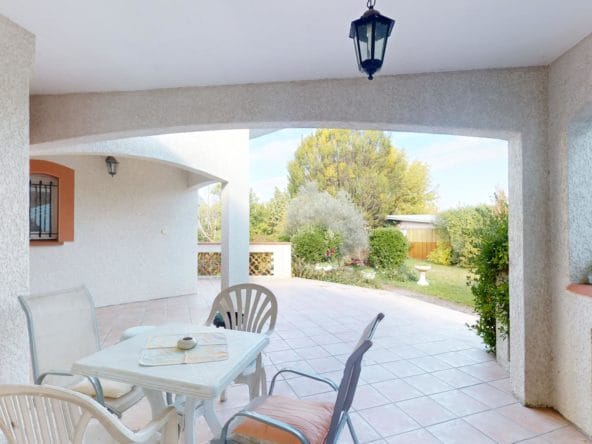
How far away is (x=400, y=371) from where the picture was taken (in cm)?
357

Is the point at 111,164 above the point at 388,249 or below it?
above

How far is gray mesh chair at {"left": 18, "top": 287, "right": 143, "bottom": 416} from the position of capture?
201cm

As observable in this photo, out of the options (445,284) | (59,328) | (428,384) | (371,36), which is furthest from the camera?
(445,284)

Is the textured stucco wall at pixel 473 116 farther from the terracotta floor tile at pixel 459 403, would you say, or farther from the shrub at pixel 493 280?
the shrub at pixel 493 280

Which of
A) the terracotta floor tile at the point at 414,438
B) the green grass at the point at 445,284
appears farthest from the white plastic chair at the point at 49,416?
the green grass at the point at 445,284

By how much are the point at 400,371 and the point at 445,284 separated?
6.39 metres

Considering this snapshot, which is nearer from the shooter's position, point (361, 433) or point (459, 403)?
point (361, 433)

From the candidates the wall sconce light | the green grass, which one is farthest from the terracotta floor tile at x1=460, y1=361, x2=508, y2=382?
the wall sconce light

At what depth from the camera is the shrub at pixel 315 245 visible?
1043cm

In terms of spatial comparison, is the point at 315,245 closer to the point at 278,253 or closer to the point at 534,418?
the point at 278,253

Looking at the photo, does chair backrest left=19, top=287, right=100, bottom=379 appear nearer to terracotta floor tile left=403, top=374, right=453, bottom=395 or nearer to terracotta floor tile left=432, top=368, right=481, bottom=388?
terracotta floor tile left=403, top=374, right=453, bottom=395

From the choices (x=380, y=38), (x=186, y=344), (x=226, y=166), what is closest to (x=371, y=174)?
(x=226, y=166)

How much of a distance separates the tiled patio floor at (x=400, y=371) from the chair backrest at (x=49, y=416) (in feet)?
5.13

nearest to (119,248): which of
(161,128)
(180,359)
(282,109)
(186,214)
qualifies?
(186,214)
